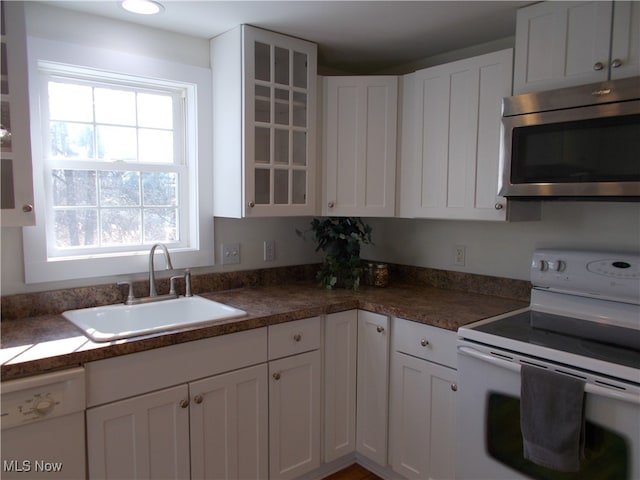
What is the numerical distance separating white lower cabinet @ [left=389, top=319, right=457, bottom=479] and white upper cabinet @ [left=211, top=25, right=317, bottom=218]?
35.3 inches

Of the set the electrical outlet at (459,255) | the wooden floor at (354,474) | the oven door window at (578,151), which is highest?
the oven door window at (578,151)

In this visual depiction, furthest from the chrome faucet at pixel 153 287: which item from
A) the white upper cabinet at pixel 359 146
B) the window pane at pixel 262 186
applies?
the white upper cabinet at pixel 359 146

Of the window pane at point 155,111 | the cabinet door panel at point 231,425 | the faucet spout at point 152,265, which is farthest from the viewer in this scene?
the window pane at point 155,111

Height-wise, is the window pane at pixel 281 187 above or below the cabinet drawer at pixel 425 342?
above

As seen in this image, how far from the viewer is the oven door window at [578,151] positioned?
1.58 meters

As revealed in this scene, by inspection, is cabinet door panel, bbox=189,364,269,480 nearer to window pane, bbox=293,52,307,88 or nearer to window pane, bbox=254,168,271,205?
window pane, bbox=254,168,271,205

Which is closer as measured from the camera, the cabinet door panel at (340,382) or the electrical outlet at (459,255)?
the cabinet door panel at (340,382)

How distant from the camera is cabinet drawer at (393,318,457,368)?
6.21 ft

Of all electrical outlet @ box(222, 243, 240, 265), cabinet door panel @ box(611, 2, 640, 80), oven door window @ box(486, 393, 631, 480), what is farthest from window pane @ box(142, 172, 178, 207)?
cabinet door panel @ box(611, 2, 640, 80)

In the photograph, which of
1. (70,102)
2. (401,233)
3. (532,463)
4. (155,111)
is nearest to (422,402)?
(532,463)

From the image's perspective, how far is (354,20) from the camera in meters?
2.06

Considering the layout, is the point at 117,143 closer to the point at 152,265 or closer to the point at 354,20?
the point at 152,265

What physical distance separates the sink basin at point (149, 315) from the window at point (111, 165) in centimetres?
31

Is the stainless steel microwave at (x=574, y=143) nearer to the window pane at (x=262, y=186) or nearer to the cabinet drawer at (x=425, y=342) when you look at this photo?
the cabinet drawer at (x=425, y=342)
